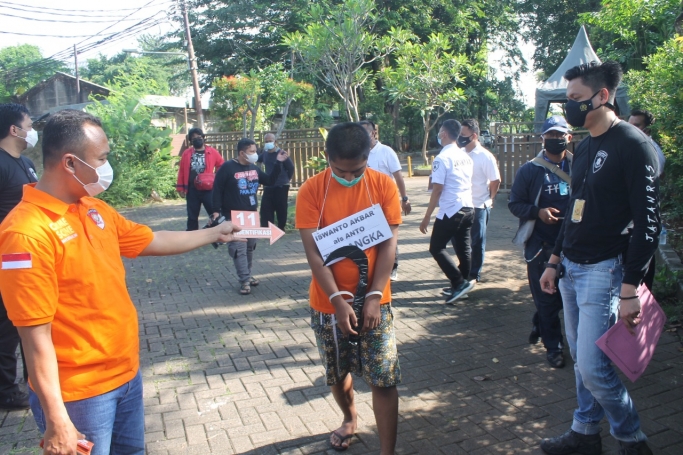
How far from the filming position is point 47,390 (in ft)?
6.38

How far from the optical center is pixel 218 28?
31922 millimetres


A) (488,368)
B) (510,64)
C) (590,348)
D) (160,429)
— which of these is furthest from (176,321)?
(510,64)

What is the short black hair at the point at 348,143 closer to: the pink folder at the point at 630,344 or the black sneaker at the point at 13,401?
the pink folder at the point at 630,344

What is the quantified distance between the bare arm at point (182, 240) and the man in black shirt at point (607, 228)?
187cm

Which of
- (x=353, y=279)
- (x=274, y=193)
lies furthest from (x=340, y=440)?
(x=274, y=193)

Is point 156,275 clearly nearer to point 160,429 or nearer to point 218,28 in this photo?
point 160,429

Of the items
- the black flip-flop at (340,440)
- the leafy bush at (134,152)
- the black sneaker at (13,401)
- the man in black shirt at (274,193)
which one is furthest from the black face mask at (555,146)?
the leafy bush at (134,152)

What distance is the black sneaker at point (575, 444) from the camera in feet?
10.4

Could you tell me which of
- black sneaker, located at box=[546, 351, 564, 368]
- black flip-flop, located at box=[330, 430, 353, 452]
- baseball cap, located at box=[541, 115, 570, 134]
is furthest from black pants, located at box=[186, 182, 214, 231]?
black flip-flop, located at box=[330, 430, 353, 452]

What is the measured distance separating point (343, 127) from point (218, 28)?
31752 millimetres

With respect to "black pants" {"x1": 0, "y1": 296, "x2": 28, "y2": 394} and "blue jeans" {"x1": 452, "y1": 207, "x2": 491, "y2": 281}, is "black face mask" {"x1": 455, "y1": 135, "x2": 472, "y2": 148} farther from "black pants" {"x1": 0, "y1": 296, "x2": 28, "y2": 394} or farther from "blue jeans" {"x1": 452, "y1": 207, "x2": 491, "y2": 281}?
"black pants" {"x1": 0, "y1": 296, "x2": 28, "y2": 394}

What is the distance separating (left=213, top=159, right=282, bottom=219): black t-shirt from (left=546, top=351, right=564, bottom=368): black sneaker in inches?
160

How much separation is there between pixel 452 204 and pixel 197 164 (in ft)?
15.6

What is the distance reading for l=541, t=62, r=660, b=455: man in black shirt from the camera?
8.72ft
